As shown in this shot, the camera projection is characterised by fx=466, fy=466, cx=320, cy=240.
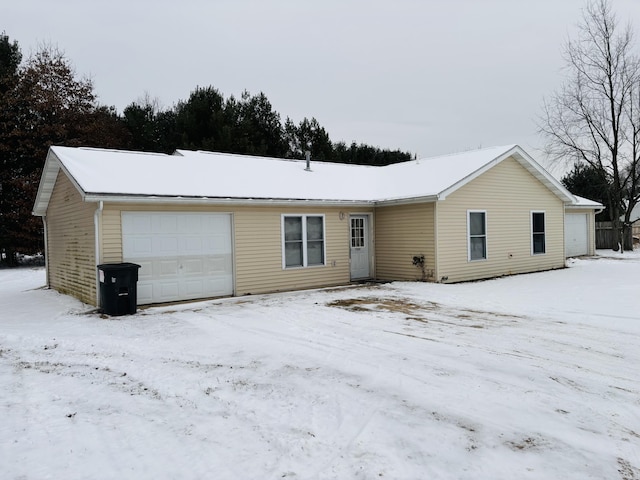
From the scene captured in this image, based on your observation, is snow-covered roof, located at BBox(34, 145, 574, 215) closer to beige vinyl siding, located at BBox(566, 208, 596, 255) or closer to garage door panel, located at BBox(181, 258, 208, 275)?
garage door panel, located at BBox(181, 258, 208, 275)

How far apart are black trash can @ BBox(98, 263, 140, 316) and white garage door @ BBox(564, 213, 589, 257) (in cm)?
2090

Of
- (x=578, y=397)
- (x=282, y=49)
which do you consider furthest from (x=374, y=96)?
(x=578, y=397)

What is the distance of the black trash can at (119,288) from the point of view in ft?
30.5

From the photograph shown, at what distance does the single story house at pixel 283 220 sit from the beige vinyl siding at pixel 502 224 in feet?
0.17

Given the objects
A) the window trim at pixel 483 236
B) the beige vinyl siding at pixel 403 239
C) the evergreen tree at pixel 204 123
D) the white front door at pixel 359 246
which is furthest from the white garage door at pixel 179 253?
the evergreen tree at pixel 204 123

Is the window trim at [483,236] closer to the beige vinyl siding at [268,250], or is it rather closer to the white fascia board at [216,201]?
the white fascia board at [216,201]

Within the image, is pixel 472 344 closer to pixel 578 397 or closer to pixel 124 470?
pixel 578 397

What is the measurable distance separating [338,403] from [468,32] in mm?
13205

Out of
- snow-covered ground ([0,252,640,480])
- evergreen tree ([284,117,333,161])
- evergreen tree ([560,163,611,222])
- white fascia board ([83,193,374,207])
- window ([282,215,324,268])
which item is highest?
evergreen tree ([284,117,333,161])

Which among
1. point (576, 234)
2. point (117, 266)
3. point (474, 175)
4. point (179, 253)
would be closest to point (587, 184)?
point (576, 234)

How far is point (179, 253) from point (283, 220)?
9.80ft

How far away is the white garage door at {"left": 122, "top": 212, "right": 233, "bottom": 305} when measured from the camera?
10445 mm

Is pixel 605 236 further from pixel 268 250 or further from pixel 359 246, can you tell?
pixel 268 250

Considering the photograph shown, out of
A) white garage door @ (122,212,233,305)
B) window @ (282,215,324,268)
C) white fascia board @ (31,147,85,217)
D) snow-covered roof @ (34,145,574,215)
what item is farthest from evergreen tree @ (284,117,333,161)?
white garage door @ (122,212,233,305)
